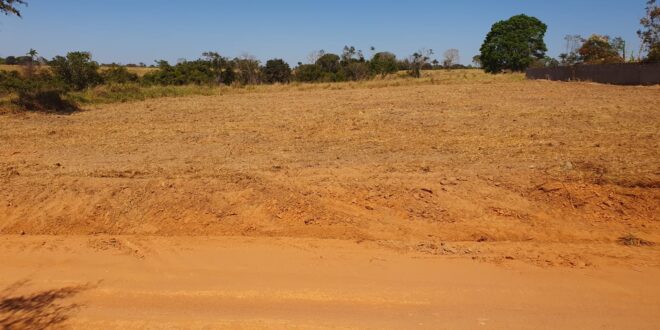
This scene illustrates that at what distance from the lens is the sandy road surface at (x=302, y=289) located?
4.06 m

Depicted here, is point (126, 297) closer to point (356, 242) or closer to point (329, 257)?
point (329, 257)

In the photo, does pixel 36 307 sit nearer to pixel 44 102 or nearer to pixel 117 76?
pixel 44 102

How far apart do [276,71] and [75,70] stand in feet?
60.2

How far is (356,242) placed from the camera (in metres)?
5.60

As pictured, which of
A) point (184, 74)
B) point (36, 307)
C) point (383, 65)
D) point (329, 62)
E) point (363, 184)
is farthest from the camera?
point (329, 62)

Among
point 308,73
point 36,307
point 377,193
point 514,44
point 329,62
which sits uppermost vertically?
point 514,44

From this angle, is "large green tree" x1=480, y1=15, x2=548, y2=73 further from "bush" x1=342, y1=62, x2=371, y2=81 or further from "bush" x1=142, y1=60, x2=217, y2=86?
"bush" x1=142, y1=60, x2=217, y2=86

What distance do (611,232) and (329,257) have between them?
3179 mm

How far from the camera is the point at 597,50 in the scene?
36500mm

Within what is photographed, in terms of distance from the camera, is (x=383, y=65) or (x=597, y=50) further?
(x=383, y=65)

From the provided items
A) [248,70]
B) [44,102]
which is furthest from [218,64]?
[44,102]

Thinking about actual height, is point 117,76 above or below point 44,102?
above

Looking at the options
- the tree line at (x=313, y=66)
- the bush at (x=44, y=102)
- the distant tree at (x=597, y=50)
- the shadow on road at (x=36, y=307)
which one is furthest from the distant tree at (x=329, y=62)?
the shadow on road at (x=36, y=307)

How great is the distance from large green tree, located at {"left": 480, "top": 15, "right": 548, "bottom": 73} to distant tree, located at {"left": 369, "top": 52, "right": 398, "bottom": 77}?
10.1 metres
